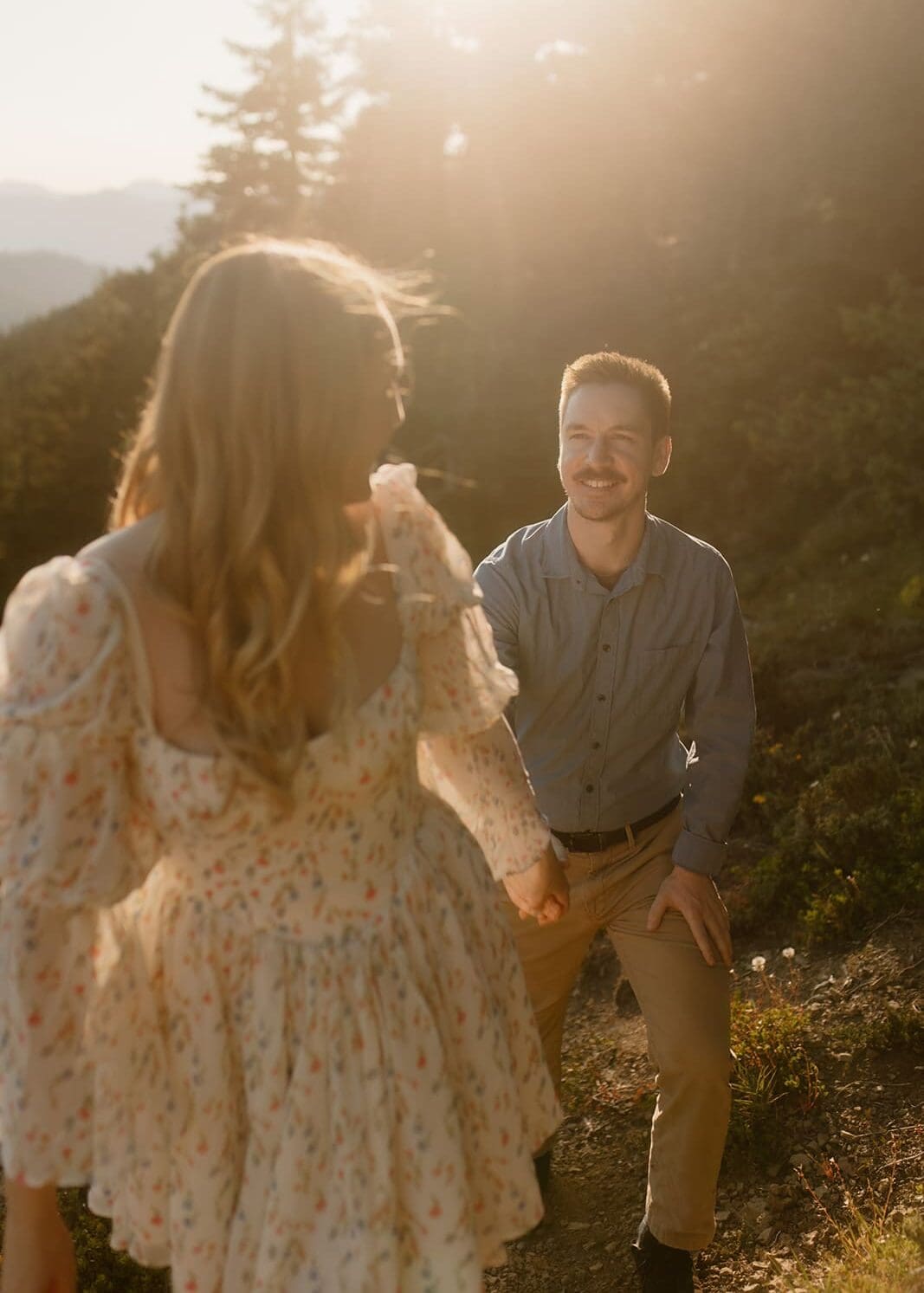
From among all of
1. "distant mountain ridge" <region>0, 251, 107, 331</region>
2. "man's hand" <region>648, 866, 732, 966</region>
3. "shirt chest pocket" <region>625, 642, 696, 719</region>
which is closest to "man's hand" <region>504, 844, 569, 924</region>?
"man's hand" <region>648, 866, 732, 966</region>

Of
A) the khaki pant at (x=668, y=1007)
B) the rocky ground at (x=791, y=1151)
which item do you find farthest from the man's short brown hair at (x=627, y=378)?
the rocky ground at (x=791, y=1151)

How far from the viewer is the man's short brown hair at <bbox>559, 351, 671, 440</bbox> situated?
11.3 ft

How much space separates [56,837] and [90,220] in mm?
114371

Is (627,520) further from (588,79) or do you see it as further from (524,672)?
(588,79)

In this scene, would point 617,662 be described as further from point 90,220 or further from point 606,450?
point 90,220

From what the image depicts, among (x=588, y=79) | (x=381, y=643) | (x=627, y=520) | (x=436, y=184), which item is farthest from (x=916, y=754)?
(x=436, y=184)

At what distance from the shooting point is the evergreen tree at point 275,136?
22.4 metres

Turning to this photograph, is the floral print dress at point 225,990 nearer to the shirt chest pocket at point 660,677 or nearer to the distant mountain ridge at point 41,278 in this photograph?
the shirt chest pocket at point 660,677

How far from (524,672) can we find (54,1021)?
6.67ft

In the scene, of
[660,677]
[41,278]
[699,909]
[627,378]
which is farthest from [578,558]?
[41,278]

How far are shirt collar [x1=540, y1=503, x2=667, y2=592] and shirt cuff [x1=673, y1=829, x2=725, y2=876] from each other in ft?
2.59

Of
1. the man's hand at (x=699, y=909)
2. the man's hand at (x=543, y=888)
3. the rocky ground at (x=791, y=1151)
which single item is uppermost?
the man's hand at (x=543, y=888)

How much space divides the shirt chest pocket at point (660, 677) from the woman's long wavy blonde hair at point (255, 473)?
1.80m

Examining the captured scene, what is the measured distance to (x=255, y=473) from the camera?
1639 mm
